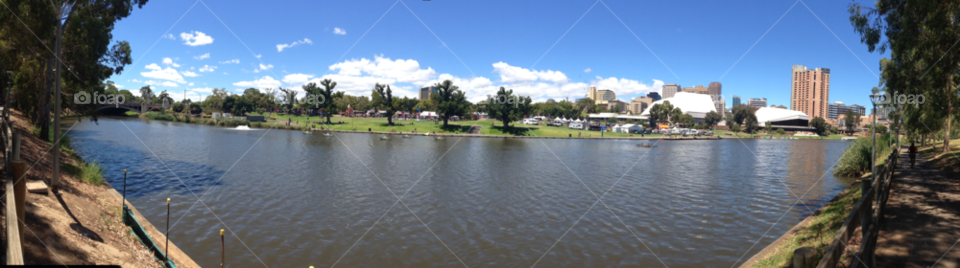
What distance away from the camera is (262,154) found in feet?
142

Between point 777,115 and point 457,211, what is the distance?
679 ft

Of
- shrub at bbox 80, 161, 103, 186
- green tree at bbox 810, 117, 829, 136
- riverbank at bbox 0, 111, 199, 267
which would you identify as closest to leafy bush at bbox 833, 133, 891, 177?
riverbank at bbox 0, 111, 199, 267

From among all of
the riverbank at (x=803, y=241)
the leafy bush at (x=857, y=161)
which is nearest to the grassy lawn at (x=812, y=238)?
the riverbank at (x=803, y=241)

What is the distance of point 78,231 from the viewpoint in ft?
33.7

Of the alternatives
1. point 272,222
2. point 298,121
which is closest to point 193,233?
point 272,222

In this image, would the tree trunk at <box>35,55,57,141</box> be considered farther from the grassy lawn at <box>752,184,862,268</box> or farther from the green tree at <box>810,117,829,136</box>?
the green tree at <box>810,117,829,136</box>

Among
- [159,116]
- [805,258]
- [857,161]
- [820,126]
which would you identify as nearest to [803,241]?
[805,258]

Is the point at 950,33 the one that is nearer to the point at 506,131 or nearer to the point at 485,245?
the point at 485,245

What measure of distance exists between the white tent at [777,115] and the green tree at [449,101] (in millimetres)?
143798

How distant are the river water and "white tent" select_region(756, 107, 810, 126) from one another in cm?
16527

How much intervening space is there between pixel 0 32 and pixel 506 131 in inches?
3219

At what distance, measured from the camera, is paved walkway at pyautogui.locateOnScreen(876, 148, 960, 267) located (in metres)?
8.87

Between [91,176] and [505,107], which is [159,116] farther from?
[91,176]

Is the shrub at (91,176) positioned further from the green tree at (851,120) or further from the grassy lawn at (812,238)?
the green tree at (851,120)
